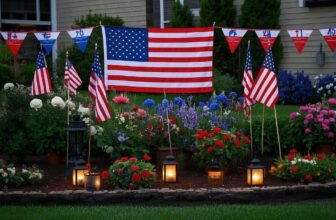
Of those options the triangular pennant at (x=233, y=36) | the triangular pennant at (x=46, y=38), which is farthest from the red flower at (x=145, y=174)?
the triangular pennant at (x=233, y=36)

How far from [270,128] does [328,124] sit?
0.96 meters

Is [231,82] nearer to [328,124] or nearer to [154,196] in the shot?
[328,124]

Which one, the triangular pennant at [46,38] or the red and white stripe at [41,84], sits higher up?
the triangular pennant at [46,38]

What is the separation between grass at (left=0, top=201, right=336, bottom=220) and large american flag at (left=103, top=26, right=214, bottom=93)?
3.43 m

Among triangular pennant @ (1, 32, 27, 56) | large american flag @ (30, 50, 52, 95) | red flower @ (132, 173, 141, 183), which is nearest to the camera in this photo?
red flower @ (132, 173, 141, 183)

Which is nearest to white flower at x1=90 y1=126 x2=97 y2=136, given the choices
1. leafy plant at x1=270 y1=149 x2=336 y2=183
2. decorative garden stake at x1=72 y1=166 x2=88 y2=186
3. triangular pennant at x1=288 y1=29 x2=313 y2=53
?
decorative garden stake at x1=72 y1=166 x2=88 y2=186

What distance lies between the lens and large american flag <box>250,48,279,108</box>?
381 inches

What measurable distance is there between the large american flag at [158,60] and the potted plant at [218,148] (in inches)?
62.8

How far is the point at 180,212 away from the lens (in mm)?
7520

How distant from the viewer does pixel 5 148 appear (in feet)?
34.9

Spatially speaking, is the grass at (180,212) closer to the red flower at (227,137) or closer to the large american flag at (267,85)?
the red flower at (227,137)

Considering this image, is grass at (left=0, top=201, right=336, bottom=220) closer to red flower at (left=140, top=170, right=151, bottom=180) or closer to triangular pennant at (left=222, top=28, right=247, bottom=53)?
Result: red flower at (left=140, top=170, right=151, bottom=180)

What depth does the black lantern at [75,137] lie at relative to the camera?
974 centimetres

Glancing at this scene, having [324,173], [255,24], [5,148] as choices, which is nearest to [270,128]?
[324,173]
